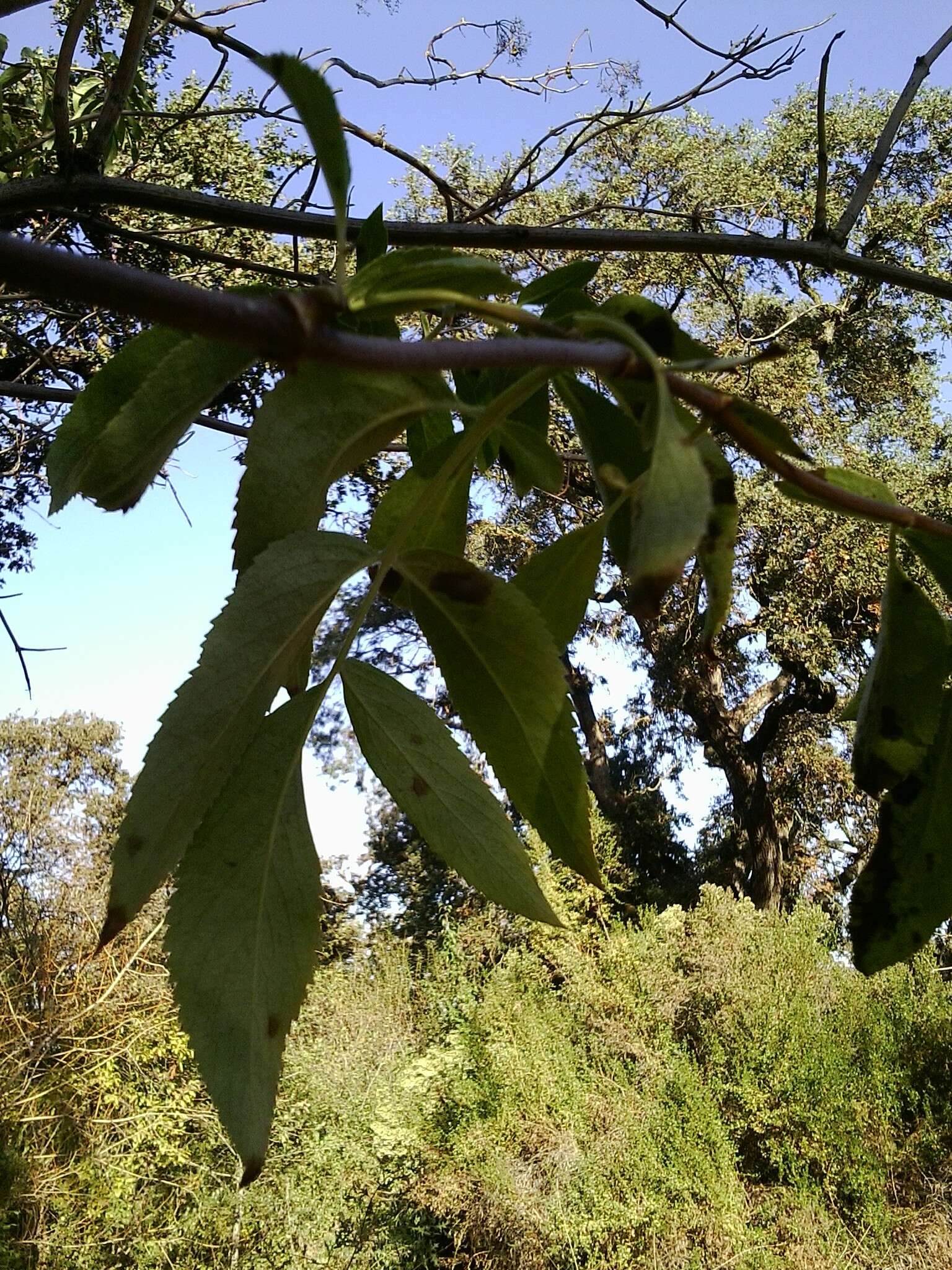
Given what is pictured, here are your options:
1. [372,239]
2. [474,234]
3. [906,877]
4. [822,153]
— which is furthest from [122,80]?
[906,877]

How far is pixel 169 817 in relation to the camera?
14 centimetres

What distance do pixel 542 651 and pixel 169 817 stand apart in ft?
0.20

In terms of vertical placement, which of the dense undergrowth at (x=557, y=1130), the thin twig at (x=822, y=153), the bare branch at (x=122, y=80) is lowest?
the dense undergrowth at (x=557, y=1130)

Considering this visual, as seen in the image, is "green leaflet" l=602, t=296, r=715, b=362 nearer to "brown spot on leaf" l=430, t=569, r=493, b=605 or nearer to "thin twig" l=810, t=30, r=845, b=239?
"brown spot on leaf" l=430, t=569, r=493, b=605

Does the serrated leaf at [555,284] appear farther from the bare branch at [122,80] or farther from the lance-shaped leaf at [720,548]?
the bare branch at [122,80]

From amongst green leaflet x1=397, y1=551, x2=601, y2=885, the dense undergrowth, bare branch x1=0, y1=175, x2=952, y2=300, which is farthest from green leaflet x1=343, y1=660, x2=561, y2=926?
the dense undergrowth

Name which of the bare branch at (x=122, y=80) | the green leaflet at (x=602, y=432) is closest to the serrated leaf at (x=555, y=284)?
the green leaflet at (x=602, y=432)

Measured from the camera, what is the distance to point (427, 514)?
192mm

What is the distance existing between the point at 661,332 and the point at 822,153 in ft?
1.43

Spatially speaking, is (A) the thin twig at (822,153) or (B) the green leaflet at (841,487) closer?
(B) the green leaflet at (841,487)

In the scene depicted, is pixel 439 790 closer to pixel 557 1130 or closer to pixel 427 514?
pixel 427 514

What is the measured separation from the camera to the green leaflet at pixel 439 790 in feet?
0.57

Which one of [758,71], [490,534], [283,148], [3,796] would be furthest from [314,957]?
[490,534]

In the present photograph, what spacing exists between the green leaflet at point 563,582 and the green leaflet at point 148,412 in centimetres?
7
